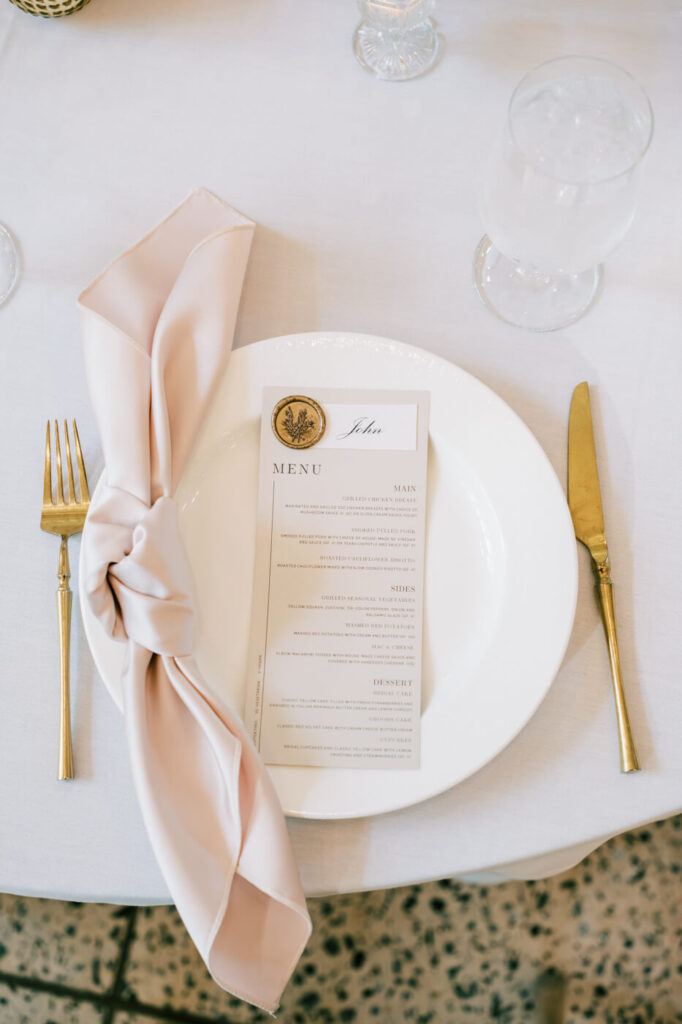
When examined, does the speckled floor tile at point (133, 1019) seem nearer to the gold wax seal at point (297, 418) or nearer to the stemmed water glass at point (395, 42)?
the gold wax seal at point (297, 418)

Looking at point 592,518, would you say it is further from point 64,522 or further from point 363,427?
point 64,522

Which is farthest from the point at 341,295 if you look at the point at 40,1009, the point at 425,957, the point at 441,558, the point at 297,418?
the point at 40,1009

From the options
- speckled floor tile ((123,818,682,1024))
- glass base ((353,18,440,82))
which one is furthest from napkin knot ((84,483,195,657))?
speckled floor tile ((123,818,682,1024))

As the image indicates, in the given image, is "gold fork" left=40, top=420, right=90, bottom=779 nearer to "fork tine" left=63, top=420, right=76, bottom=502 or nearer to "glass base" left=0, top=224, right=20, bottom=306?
"fork tine" left=63, top=420, right=76, bottom=502

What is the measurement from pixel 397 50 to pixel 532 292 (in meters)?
0.25

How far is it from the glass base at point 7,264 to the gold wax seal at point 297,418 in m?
0.25

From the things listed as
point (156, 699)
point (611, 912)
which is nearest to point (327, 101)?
point (156, 699)

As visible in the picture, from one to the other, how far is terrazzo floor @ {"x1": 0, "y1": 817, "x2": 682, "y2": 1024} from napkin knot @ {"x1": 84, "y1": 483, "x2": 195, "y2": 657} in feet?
2.36

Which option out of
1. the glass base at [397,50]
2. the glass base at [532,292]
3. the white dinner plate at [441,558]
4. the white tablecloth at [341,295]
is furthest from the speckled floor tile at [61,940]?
the glass base at [397,50]

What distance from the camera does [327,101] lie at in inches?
26.5

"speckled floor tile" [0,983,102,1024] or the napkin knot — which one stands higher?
the napkin knot

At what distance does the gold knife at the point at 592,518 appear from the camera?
0.53 meters

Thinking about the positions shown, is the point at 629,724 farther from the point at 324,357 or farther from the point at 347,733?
the point at 324,357

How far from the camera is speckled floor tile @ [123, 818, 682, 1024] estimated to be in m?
1.04
